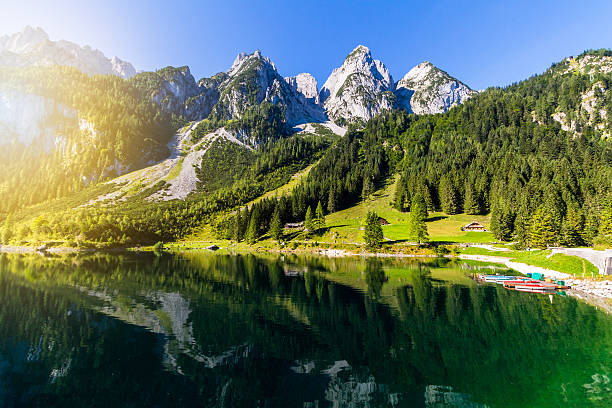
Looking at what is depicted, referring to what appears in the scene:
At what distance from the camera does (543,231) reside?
87062 millimetres

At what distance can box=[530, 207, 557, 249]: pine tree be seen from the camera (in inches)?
3383

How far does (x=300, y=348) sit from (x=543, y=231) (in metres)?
94.6

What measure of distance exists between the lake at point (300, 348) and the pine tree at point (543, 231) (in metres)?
50.0

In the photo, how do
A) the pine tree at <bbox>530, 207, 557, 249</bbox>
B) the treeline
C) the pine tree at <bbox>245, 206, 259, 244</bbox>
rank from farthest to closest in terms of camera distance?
the pine tree at <bbox>245, 206, 259, 244</bbox>, the treeline, the pine tree at <bbox>530, 207, 557, 249</bbox>

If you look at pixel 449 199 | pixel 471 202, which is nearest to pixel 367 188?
pixel 449 199

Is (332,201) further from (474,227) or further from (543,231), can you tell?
(543,231)

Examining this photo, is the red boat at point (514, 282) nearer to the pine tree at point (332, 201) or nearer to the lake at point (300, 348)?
the lake at point (300, 348)

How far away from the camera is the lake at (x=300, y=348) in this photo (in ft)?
60.3

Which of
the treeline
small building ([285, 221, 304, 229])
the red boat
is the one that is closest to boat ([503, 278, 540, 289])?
the red boat

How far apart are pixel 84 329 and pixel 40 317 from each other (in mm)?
9129

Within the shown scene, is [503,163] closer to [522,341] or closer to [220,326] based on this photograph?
[522,341]

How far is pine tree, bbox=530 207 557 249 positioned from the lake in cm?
4998

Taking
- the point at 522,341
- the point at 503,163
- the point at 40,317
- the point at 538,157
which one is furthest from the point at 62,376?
the point at 538,157

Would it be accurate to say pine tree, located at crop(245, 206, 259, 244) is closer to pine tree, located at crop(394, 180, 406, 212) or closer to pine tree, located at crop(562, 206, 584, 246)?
pine tree, located at crop(394, 180, 406, 212)
